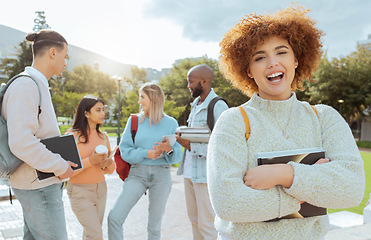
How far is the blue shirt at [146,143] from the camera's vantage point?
3.62 meters

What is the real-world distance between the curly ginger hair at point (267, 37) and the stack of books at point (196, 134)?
65.9 inches

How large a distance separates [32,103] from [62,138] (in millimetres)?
369

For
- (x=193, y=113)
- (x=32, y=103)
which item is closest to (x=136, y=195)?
(x=193, y=113)

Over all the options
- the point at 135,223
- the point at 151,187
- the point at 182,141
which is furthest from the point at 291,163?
the point at 135,223

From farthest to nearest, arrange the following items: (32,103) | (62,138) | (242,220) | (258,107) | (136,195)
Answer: (136,195) < (62,138) < (32,103) < (258,107) < (242,220)

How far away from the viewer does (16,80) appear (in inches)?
91.7

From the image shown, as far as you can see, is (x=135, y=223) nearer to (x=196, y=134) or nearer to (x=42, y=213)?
(x=196, y=134)

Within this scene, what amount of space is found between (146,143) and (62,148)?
53.9 inches

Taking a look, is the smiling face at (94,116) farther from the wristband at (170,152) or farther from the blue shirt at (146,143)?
the wristband at (170,152)

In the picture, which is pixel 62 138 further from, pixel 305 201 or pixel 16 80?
pixel 305 201

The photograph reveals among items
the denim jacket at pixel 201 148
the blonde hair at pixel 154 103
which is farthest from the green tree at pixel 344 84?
the blonde hair at pixel 154 103

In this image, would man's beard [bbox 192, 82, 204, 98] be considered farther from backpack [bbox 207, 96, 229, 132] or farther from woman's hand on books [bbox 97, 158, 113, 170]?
woman's hand on books [bbox 97, 158, 113, 170]

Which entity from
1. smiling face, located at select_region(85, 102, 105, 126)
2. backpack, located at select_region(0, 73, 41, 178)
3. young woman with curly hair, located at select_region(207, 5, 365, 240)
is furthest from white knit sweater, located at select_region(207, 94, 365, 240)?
smiling face, located at select_region(85, 102, 105, 126)

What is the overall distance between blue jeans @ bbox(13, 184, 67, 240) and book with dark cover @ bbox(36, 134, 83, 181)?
0.43 feet
